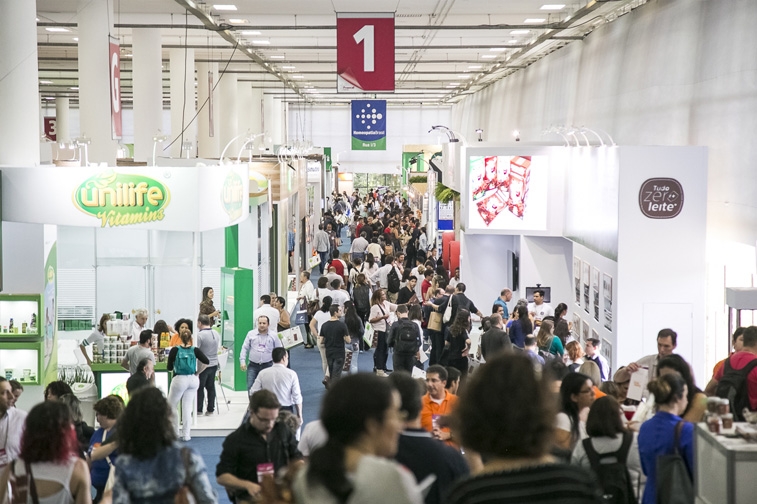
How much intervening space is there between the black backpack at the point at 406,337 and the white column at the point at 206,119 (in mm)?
14992

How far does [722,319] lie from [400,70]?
67.4 ft

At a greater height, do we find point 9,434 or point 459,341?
point 9,434

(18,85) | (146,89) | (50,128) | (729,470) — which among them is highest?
(50,128)

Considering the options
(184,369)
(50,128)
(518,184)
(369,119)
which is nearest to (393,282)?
(518,184)

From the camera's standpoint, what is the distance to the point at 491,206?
47.0 ft

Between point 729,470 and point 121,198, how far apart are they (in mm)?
5970

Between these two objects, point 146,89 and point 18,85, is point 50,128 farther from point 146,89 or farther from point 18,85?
point 18,85

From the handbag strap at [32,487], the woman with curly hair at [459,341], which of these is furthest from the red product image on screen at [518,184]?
the handbag strap at [32,487]

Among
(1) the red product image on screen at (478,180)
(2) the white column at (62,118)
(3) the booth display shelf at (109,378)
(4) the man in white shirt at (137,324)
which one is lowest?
(3) the booth display shelf at (109,378)

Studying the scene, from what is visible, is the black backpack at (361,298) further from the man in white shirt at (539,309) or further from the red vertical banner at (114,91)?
the red vertical banner at (114,91)

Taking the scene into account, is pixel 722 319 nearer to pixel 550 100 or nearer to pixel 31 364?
pixel 31 364

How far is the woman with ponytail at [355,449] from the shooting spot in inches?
85.9

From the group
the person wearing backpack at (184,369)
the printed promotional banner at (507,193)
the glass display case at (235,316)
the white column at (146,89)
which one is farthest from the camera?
the white column at (146,89)

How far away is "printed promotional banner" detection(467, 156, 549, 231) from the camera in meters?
13.7
